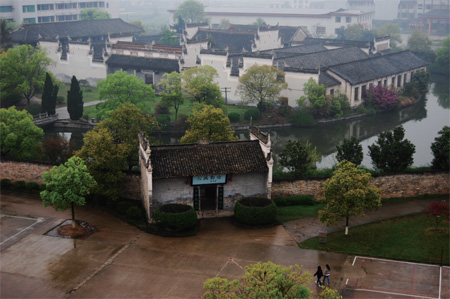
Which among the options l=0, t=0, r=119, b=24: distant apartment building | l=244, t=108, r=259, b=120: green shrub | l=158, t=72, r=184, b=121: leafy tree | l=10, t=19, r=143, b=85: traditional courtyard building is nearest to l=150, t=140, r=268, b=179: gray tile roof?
l=158, t=72, r=184, b=121: leafy tree

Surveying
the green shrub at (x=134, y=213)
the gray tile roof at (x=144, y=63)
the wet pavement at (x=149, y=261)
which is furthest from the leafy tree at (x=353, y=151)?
the gray tile roof at (x=144, y=63)

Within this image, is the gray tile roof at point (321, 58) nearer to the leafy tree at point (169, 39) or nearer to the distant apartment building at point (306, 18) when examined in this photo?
the leafy tree at point (169, 39)

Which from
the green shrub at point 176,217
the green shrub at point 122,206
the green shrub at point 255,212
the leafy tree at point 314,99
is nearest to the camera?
the green shrub at point 176,217

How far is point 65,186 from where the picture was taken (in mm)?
34219

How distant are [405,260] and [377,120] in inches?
1525

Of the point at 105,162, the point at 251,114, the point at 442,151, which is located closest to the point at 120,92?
the point at 251,114

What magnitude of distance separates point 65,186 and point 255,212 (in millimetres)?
11342

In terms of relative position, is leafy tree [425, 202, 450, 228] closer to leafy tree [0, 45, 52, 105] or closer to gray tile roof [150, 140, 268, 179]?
gray tile roof [150, 140, 268, 179]

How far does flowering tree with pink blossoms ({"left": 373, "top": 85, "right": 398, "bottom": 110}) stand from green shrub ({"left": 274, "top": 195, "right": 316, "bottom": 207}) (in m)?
35.3

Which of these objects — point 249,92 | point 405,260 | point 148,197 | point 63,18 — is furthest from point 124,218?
point 63,18

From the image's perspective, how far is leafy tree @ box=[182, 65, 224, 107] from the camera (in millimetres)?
60000

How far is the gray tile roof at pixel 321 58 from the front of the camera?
73.1 metres

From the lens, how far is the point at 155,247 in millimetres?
33156

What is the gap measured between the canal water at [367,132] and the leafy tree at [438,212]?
15501 mm
